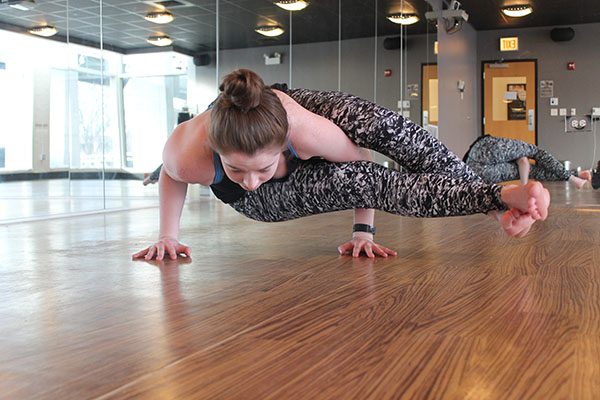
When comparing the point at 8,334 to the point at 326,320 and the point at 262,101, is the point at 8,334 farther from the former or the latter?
the point at 262,101

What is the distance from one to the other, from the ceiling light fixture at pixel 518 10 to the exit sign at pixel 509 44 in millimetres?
1190

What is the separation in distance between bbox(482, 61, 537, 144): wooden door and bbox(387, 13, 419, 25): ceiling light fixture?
128 inches

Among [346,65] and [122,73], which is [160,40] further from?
[346,65]

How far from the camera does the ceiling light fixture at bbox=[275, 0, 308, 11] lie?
5.99 meters

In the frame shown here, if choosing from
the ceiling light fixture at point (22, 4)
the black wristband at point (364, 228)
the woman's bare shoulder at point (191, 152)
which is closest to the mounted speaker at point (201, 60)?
the ceiling light fixture at point (22, 4)

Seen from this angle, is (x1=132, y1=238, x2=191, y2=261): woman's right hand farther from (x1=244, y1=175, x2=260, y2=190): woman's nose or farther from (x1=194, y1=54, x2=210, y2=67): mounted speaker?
Answer: (x1=194, y1=54, x2=210, y2=67): mounted speaker

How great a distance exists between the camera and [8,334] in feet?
3.22

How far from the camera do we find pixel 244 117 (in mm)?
1322

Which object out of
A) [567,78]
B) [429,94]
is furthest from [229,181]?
[567,78]

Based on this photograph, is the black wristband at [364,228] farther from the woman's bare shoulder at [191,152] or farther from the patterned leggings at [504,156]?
the patterned leggings at [504,156]

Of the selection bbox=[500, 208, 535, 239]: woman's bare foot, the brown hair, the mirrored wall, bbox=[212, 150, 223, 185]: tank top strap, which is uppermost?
the mirrored wall

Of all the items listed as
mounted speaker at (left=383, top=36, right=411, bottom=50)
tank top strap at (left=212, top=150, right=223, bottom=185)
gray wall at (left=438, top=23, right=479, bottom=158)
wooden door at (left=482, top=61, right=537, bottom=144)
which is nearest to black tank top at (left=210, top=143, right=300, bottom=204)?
tank top strap at (left=212, top=150, right=223, bottom=185)

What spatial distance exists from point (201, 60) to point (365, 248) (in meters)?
4.04

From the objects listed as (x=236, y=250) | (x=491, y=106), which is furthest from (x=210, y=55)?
(x=491, y=106)
